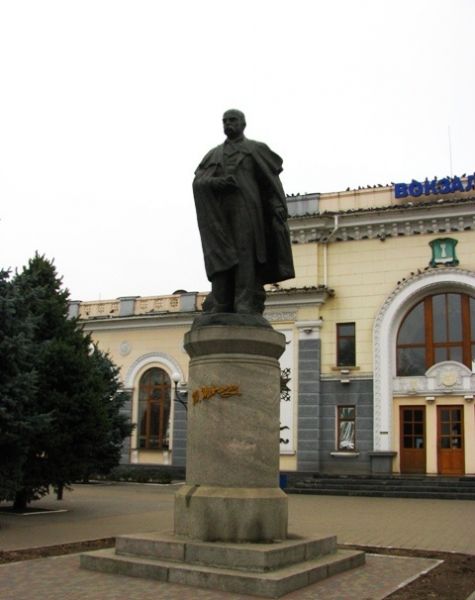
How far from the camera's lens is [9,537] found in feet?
41.7

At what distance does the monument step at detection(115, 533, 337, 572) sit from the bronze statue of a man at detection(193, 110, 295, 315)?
2803 mm

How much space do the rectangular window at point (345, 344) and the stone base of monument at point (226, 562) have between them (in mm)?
19603

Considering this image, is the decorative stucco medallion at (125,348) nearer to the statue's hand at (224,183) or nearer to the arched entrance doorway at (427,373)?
the arched entrance doorway at (427,373)

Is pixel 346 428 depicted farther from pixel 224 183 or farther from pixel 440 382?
pixel 224 183

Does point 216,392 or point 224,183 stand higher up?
point 224,183

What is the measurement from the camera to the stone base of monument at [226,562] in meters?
7.28

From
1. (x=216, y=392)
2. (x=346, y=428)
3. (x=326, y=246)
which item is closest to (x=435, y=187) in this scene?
(x=326, y=246)

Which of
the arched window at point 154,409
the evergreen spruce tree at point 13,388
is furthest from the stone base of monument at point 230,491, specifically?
the arched window at point 154,409

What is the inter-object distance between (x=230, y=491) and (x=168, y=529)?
14.5 feet

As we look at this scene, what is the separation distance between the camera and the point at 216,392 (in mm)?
8711

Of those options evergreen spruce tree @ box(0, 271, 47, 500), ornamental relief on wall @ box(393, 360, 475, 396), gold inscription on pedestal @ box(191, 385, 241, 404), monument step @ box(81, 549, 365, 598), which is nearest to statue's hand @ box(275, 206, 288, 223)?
gold inscription on pedestal @ box(191, 385, 241, 404)

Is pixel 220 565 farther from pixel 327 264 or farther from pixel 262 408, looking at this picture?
pixel 327 264

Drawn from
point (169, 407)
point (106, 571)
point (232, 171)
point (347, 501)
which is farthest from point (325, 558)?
point (169, 407)

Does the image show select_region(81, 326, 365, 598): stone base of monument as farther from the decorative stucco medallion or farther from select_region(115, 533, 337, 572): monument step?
the decorative stucco medallion
